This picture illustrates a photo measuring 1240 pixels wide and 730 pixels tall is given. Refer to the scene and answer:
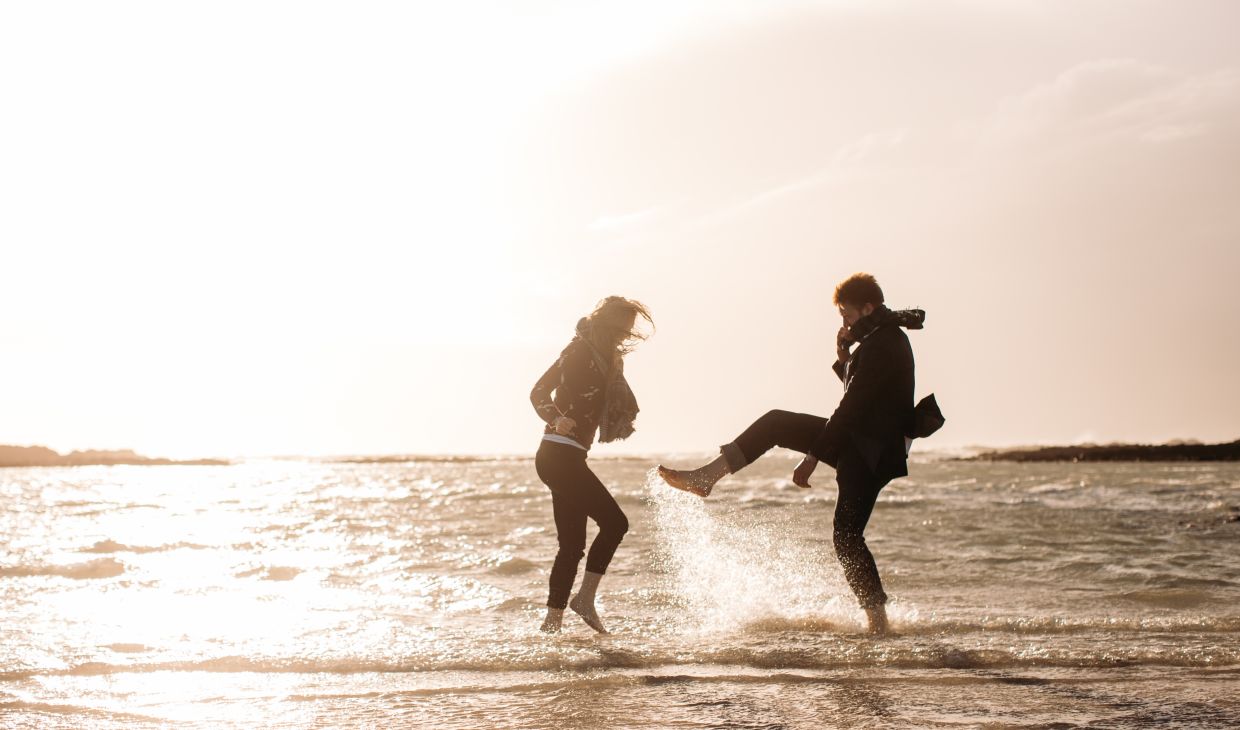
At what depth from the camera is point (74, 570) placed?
34.2 ft

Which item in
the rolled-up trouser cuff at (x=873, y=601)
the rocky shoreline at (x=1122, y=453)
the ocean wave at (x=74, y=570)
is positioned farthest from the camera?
the rocky shoreline at (x=1122, y=453)

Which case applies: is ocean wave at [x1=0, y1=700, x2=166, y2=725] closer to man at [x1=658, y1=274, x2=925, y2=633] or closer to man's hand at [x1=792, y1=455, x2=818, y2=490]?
man at [x1=658, y1=274, x2=925, y2=633]

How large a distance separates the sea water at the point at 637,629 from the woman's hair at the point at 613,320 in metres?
1.57

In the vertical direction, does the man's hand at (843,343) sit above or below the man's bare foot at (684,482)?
above

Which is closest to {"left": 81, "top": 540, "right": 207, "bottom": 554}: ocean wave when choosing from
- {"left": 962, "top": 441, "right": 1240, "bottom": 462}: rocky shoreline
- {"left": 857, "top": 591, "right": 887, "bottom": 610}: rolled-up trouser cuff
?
{"left": 857, "top": 591, "right": 887, "bottom": 610}: rolled-up trouser cuff

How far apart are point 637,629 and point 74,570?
6347 mm

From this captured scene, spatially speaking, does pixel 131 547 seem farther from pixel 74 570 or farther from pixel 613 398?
pixel 613 398

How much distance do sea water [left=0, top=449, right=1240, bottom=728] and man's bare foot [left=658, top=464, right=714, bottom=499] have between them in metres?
0.90

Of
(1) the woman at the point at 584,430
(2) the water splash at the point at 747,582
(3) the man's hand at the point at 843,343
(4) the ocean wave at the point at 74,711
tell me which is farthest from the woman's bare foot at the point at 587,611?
(4) the ocean wave at the point at 74,711

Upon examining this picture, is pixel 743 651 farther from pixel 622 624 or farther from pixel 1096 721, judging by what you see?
pixel 1096 721

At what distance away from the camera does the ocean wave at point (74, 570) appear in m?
10.2

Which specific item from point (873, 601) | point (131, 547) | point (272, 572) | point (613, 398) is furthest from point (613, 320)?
point (131, 547)

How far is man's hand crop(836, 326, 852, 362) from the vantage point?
21.7 feet

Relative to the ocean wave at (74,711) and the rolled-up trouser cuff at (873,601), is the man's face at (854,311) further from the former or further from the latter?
the ocean wave at (74,711)
